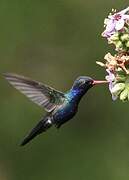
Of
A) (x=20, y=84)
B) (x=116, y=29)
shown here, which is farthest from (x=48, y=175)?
(x=116, y=29)

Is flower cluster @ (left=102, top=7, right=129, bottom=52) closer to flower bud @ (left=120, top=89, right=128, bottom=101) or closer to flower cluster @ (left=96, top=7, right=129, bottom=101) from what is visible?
flower cluster @ (left=96, top=7, right=129, bottom=101)

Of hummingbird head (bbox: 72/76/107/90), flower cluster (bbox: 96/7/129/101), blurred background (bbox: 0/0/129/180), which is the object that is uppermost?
flower cluster (bbox: 96/7/129/101)

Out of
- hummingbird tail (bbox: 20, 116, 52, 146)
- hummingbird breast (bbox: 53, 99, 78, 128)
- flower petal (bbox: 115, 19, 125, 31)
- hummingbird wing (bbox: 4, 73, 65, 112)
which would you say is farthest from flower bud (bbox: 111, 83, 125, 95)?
hummingbird tail (bbox: 20, 116, 52, 146)

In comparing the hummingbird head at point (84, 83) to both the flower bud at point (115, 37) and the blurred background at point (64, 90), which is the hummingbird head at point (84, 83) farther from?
the blurred background at point (64, 90)

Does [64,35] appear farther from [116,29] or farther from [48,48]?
[116,29]

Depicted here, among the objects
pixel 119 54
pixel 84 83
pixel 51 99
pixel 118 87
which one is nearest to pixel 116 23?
pixel 119 54

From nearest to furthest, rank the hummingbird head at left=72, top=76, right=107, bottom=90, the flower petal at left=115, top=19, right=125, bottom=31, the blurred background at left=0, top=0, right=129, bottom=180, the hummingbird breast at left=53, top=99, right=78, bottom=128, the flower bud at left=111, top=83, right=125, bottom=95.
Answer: the flower petal at left=115, top=19, right=125, bottom=31, the flower bud at left=111, top=83, right=125, bottom=95, the hummingbird head at left=72, top=76, right=107, bottom=90, the hummingbird breast at left=53, top=99, right=78, bottom=128, the blurred background at left=0, top=0, right=129, bottom=180

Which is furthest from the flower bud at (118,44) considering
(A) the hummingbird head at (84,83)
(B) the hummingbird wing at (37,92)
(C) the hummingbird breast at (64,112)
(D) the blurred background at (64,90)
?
(D) the blurred background at (64,90)
